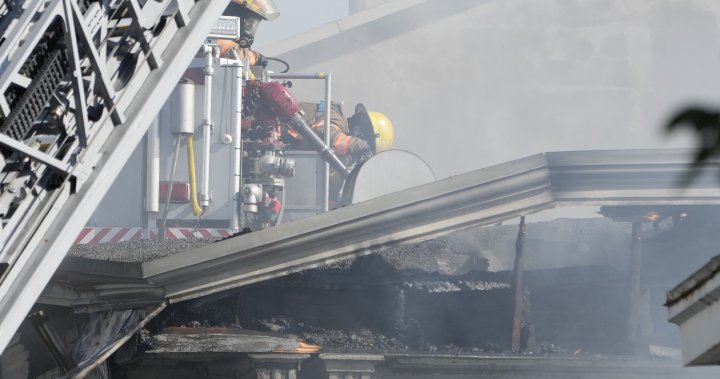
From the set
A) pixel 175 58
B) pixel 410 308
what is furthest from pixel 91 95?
pixel 410 308

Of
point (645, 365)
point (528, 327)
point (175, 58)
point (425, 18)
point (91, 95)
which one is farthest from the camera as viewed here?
point (425, 18)

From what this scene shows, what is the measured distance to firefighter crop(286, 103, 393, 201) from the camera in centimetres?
1205

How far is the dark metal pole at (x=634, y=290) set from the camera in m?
7.25

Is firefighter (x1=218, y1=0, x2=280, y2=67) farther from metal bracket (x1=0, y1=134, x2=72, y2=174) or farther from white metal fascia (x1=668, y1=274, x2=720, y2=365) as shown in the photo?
white metal fascia (x1=668, y1=274, x2=720, y2=365)

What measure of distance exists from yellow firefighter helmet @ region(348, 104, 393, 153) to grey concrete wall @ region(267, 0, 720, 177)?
17.2ft

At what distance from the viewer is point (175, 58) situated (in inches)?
181

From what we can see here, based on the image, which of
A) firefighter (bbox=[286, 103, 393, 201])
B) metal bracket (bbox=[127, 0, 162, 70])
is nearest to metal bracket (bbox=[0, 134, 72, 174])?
metal bracket (bbox=[127, 0, 162, 70])

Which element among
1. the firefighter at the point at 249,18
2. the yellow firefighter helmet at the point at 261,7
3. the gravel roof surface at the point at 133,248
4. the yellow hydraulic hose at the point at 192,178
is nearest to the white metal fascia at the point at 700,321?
the gravel roof surface at the point at 133,248

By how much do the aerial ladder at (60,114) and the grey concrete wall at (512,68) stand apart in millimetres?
15503

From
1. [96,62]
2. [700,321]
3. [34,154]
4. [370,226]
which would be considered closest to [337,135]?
[370,226]

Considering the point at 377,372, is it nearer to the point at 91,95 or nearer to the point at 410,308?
the point at 410,308

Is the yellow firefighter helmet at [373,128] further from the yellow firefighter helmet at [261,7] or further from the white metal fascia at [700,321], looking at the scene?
the white metal fascia at [700,321]

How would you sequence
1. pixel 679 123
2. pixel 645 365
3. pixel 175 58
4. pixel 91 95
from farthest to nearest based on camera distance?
pixel 645 365 < pixel 175 58 < pixel 91 95 < pixel 679 123

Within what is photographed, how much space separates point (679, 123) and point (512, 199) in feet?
19.2
